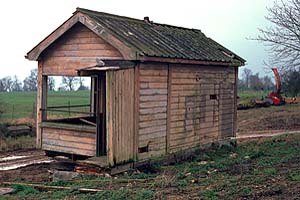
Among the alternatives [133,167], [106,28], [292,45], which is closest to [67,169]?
[133,167]

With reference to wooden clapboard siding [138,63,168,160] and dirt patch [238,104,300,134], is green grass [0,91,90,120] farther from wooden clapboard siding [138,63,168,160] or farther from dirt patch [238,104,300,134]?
wooden clapboard siding [138,63,168,160]

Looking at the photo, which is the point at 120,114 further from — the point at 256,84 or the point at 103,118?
the point at 256,84

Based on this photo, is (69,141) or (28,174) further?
(28,174)

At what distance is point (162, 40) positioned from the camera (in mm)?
14062

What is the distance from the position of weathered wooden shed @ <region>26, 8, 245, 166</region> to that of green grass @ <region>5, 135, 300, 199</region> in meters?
0.91

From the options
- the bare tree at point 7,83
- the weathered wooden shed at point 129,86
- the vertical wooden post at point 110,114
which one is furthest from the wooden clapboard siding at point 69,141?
the bare tree at point 7,83

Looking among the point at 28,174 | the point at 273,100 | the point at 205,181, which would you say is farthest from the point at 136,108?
the point at 273,100

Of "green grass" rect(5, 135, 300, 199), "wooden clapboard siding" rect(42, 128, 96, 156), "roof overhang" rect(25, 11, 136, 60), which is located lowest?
"green grass" rect(5, 135, 300, 199)

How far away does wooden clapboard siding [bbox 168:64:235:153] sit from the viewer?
13688mm

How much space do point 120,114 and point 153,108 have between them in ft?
5.03

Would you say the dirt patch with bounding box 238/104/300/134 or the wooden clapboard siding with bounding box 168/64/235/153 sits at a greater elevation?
the wooden clapboard siding with bounding box 168/64/235/153

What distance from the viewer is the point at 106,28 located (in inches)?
476

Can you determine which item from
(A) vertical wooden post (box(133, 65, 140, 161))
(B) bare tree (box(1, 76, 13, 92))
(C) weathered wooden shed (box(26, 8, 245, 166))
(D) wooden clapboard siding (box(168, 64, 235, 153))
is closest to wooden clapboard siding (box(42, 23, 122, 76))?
(C) weathered wooden shed (box(26, 8, 245, 166))

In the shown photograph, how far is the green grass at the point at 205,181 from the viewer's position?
8.50m
